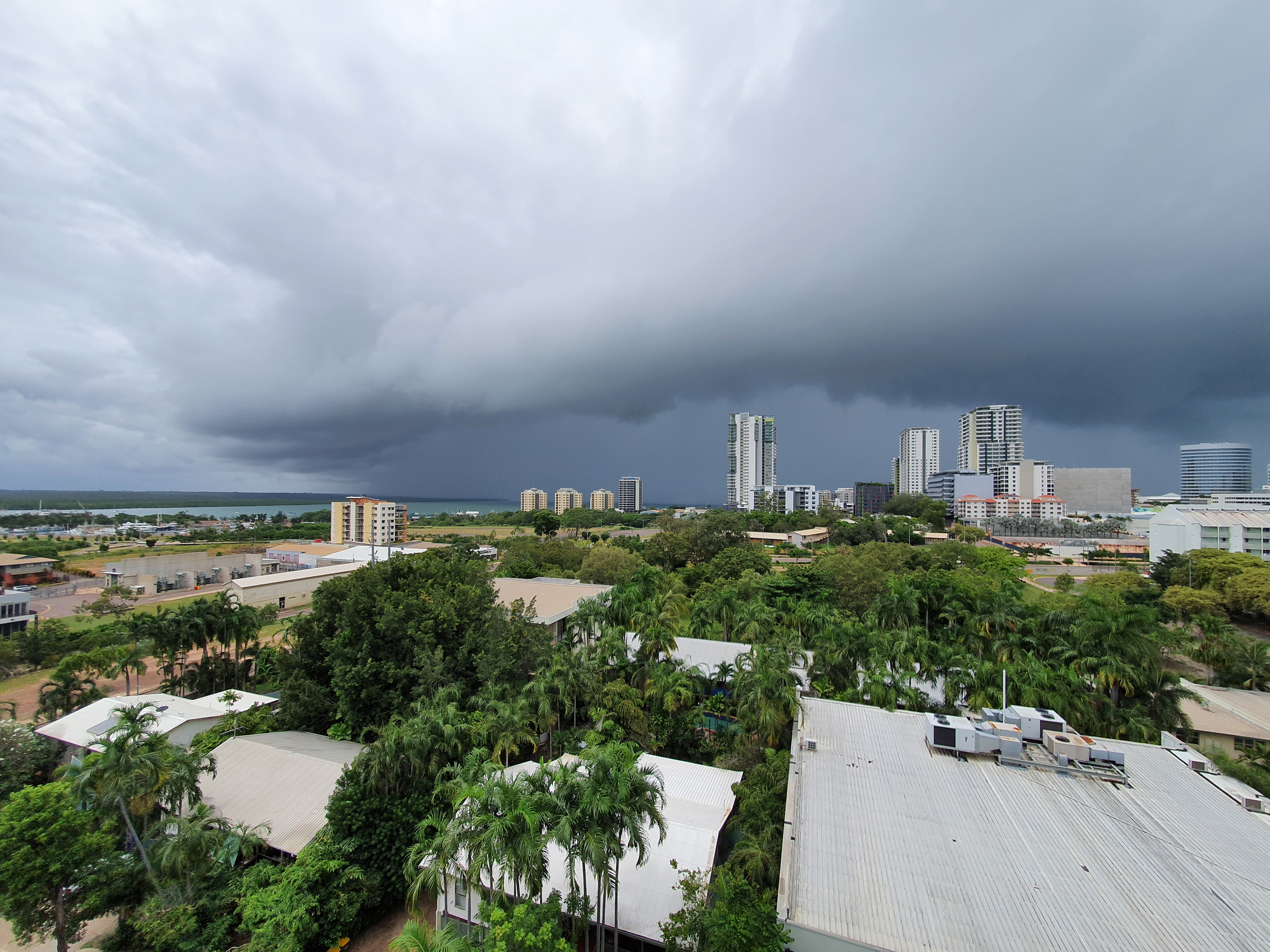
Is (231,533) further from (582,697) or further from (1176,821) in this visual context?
(1176,821)

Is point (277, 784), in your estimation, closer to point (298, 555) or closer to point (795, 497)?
point (298, 555)

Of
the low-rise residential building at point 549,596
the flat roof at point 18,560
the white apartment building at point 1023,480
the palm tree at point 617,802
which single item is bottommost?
the flat roof at point 18,560

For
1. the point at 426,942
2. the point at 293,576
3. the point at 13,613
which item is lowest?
the point at 13,613

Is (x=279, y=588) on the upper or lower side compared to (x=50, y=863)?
lower

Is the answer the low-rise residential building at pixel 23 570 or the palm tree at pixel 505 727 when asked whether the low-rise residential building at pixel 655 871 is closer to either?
the palm tree at pixel 505 727

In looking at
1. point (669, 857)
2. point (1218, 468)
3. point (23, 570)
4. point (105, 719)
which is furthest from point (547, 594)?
point (1218, 468)

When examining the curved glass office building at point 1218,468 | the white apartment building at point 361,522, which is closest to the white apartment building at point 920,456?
the curved glass office building at point 1218,468

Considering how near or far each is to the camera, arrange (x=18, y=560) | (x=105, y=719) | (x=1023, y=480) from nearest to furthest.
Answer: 1. (x=105, y=719)
2. (x=18, y=560)
3. (x=1023, y=480)
